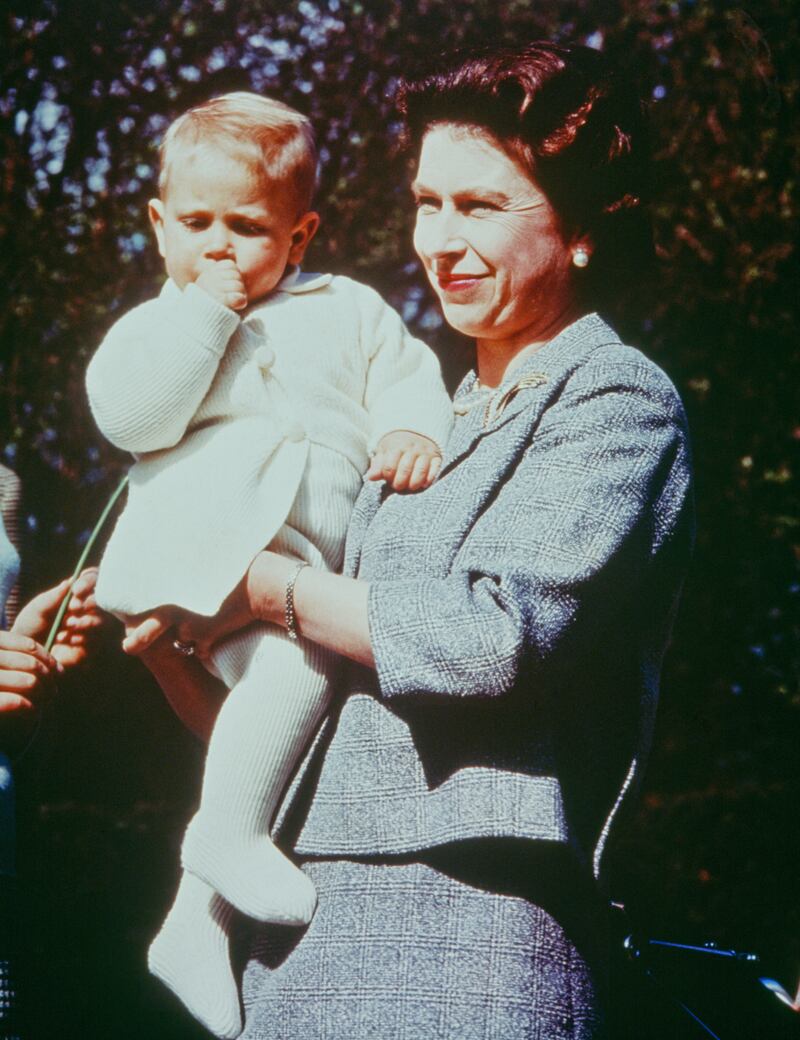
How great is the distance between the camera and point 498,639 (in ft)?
4.74

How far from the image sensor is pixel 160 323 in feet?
5.82

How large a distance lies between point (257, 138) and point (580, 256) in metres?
0.55

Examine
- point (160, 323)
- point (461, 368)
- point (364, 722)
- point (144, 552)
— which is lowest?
point (364, 722)

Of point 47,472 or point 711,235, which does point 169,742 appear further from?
point 711,235

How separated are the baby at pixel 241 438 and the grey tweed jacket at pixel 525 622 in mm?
95

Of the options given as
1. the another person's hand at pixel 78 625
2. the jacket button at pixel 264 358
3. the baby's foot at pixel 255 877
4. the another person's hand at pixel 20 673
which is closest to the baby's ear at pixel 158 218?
the jacket button at pixel 264 358

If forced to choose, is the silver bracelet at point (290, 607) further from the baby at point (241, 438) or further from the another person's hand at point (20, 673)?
the another person's hand at point (20, 673)

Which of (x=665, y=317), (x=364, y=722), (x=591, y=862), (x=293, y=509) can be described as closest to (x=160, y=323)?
(x=293, y=509)

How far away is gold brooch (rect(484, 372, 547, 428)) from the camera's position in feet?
5.59

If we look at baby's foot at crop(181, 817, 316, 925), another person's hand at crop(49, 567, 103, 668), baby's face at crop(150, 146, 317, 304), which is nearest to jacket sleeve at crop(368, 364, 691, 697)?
baby's foot at crop(181, 817, 316, 925)

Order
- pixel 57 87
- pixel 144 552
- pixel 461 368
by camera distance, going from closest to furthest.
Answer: pixel 144 552 → pixel 461 368 → pixel 57 87

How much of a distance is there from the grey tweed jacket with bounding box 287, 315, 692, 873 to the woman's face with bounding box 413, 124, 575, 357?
0.38 ft

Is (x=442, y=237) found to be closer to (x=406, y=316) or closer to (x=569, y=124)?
(x=569, y=124)

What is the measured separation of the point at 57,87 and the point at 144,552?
149 centimetres
